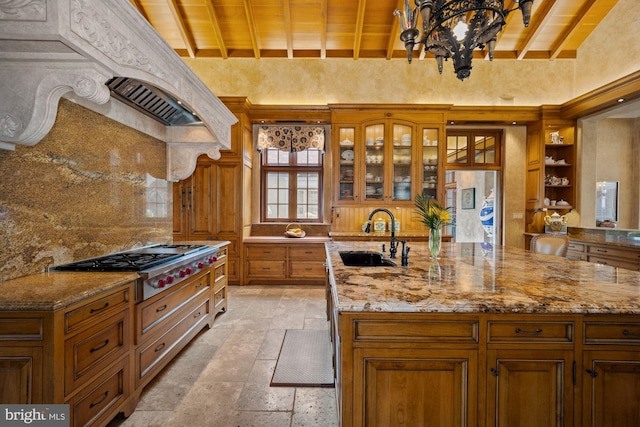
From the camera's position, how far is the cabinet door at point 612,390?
125 centimetres

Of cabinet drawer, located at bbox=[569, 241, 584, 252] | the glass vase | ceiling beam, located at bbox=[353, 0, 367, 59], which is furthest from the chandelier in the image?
cabinet drawer, located at bbox=[569, 241, 584, 252]

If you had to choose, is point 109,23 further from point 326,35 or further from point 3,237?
point 326,35

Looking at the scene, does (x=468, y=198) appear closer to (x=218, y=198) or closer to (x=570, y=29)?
(x=570, y=29)

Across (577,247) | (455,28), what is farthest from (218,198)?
(577,247)

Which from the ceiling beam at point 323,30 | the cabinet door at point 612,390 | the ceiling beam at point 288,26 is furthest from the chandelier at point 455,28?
the ceiling beam at point 288,26

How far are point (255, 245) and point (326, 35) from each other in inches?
140

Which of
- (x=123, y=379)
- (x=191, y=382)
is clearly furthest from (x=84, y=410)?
(x=191, y=382)

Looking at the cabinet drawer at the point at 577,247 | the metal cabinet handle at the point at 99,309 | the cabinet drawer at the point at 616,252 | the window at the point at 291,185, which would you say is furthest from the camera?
the window at the point at 291,185

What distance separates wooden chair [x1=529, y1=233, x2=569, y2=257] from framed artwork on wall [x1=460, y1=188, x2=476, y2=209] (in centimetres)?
524

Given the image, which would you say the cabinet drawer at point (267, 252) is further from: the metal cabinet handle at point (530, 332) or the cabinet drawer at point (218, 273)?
the metal cabinet handle at point (530, 332)

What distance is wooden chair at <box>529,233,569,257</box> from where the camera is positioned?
2.70 m

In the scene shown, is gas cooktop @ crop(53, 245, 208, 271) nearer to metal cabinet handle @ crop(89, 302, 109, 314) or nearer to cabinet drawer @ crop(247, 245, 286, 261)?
metal cabinet handle @ crop(89, 302, 109, 314)

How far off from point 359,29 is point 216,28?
7.22ft

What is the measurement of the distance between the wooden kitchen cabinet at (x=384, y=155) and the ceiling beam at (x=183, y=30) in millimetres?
2597
